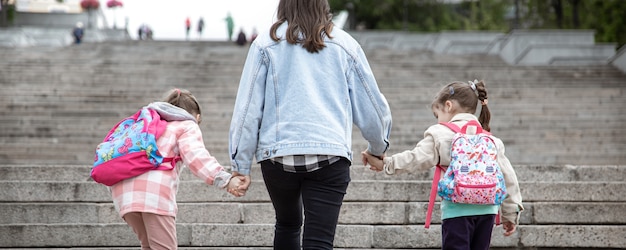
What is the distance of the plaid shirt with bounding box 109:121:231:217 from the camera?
4238mm

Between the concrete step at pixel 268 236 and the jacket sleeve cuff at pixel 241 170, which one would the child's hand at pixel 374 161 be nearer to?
the jacket sleeve cuff at pixel 241 170

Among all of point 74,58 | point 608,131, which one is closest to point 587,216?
point 608,131

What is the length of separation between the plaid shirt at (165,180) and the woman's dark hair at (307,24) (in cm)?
90

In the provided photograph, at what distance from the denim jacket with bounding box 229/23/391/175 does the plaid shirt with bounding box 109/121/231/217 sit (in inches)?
18.6

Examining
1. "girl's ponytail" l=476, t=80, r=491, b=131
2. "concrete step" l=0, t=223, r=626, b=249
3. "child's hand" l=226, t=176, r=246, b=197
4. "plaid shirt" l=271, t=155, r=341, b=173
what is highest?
"girl's ponytail" l=476, t=80, r=491, b=131

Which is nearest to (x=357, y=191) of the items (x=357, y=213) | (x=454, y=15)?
(x=357, y=213)

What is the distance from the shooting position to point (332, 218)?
11.9 feet

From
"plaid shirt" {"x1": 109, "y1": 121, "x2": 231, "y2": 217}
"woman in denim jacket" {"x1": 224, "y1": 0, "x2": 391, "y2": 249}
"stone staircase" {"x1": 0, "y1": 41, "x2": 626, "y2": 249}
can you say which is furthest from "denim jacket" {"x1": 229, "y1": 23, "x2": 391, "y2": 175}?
"stone staircase" {"x1": 0, "y1": 41, "x2": 626, "y2": 249}

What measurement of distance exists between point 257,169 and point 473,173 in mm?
3158

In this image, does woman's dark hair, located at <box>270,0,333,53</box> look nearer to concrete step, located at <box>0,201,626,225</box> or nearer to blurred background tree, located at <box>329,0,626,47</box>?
concrete step, located at <box>0,201,626,225</box>

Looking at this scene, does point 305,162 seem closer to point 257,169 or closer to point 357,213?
point 357,213

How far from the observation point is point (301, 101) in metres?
3.62

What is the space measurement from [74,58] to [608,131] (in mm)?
13427

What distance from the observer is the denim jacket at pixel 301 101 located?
11.8 ft
